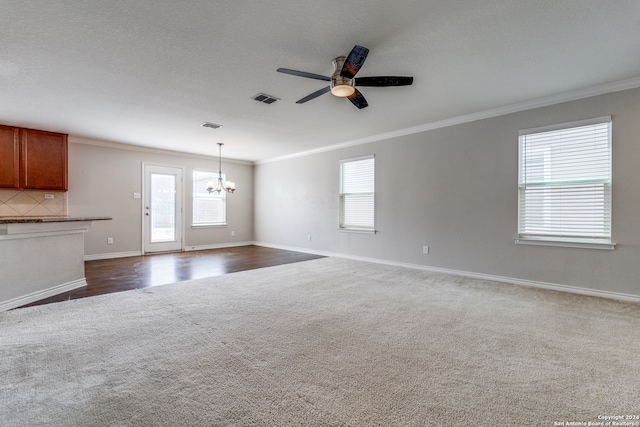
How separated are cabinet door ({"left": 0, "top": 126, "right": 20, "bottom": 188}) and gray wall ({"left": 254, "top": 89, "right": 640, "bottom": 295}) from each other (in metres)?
5.60

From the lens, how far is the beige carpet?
1543mm

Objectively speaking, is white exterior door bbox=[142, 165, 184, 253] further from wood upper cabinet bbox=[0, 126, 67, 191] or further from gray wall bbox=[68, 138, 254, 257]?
wood upper cabinet bbox=[0, 126, 67, 191]

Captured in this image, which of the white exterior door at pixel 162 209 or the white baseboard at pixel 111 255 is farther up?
the white exterior door at pixel 162 209

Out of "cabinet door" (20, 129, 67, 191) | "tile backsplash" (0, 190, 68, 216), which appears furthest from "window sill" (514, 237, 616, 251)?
"tile backsplash" (0, 190, 68, 216)

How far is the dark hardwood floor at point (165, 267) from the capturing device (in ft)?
13.2

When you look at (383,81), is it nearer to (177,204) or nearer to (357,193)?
(357,193)

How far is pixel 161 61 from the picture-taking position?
293 centimetres

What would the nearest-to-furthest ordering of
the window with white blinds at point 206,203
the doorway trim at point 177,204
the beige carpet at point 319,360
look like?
1. the beige carpet at point 319,360
2. the doorway trim at point 177,204
3. the window with white blinds at point 206,203

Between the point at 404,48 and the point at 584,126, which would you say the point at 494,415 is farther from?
the point at 584,126

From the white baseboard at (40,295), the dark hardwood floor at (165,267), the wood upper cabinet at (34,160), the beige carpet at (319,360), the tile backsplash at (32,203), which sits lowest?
the beige carpet at (319,360)

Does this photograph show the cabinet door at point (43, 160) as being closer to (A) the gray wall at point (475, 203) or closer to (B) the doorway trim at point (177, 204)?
(B) the doorway trim at point (177, 204)

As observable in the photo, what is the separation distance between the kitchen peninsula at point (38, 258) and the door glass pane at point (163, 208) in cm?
311

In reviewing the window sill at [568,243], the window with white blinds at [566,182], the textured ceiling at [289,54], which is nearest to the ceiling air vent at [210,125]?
the textured ceiling at [289,54]

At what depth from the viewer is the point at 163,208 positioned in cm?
722
